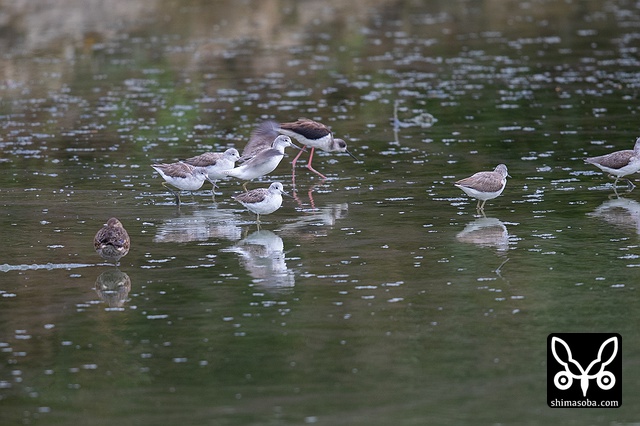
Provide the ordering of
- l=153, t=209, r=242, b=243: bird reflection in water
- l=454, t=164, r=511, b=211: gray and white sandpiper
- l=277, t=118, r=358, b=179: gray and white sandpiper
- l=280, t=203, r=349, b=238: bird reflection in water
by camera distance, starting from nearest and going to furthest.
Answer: l=153, t=209, r=242, b=243: bird reflection in water, l=280, t=203, r=349, b=238: bird reflection in water, l=454, t=164, r=511, b=211: gray and white sandpiper, l=277, t=118, r=358, b=179: gray and white sandpiper

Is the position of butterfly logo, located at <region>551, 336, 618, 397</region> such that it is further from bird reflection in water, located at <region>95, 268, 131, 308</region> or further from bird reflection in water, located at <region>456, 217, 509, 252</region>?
bird reflection in water, located at <region>95, 268, 131, 308</region>

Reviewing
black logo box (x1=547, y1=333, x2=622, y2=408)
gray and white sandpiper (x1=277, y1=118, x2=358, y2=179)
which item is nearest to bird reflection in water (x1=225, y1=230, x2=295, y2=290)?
black logo box (x1=547, y1=333, x2=622, y2=408)

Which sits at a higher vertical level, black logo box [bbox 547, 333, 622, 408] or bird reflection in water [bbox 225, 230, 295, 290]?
black logo box [bbox 547, 333, 622, 408]

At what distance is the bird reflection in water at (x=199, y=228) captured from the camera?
16312 millimetres

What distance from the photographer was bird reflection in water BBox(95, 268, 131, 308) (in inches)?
524

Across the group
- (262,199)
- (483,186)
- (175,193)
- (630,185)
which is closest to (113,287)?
(262,199)

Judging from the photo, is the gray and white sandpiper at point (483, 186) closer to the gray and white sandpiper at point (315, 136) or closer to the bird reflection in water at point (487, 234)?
the bird reflection in water at point (487, 234)

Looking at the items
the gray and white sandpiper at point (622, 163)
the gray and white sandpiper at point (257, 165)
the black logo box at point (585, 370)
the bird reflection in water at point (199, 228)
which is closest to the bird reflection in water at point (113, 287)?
the bird reflection in water at point (199, 228)

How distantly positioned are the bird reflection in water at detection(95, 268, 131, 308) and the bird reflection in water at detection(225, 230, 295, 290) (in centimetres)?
149

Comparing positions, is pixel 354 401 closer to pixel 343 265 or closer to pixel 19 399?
pixel 19 399

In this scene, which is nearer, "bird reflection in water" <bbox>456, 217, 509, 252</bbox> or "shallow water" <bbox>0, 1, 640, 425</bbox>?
"shallow water" <bbox>0, 1, 640, 425</bbox>

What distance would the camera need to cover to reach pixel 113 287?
13.8 metres

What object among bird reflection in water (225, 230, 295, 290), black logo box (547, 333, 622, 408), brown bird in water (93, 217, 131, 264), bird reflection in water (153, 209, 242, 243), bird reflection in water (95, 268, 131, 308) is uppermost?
brown bird in water (93, 217, 131, 264)

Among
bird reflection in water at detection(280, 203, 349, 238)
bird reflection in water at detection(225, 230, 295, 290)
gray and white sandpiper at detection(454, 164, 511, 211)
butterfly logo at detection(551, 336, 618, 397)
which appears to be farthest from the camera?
gray and white sandpiper at detection(454, 164, 511, 211)
